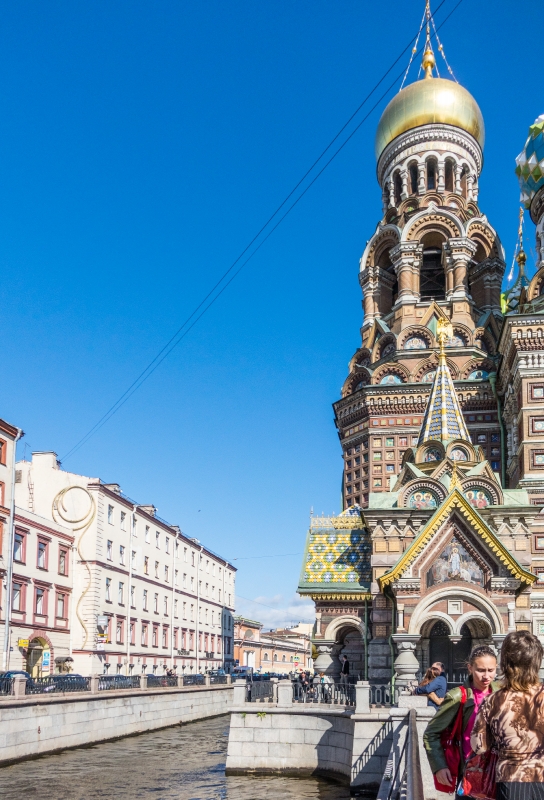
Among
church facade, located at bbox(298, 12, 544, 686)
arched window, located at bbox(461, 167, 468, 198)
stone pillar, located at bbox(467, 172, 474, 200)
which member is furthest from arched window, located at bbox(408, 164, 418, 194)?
→ stone pillar, located at bbox(467, 172, 474, 200)

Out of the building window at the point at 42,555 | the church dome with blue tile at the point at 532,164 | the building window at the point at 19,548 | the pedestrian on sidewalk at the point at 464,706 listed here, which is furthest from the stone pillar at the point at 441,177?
the pedestrian on sidewalk at the point at 464,706

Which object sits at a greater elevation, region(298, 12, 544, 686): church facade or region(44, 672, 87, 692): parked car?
region(298, 12, 544, 686): church facade

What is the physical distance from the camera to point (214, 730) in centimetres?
3553

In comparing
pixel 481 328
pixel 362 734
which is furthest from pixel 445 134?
pixel 362 734

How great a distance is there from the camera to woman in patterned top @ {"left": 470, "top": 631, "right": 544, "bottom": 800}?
15.1 ft

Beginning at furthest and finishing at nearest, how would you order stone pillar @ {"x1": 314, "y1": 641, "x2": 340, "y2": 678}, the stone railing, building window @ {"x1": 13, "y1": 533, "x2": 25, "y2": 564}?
building window @ {"x1": 13, "y1": 533, "x2": 25, "y2": 564}, stone pillar @ {"x1": 314, "y1": 641, "x2": 340, "y2": 678}, the stone railing

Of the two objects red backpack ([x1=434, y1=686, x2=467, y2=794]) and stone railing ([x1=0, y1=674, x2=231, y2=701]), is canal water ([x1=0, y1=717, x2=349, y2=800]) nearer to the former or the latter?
stone railing ([x1=0, y1=674, x2=231, y2=701])

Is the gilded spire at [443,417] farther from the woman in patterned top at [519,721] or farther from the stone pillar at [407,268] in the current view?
the woman in patterned top at [519,721]

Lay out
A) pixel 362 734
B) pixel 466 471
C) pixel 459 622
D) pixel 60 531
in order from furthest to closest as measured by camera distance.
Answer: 1. pixel 60 531
2. pixel 466 471
3. pixel 459 622
4. pixel 362 734

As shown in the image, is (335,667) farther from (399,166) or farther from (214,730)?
(399,166)

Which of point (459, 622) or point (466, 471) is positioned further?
point (466, 471)

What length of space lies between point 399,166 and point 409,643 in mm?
30432

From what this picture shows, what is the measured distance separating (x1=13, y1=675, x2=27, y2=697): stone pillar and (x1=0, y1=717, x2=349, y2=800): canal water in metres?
1.77

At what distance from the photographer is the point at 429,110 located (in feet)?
159
